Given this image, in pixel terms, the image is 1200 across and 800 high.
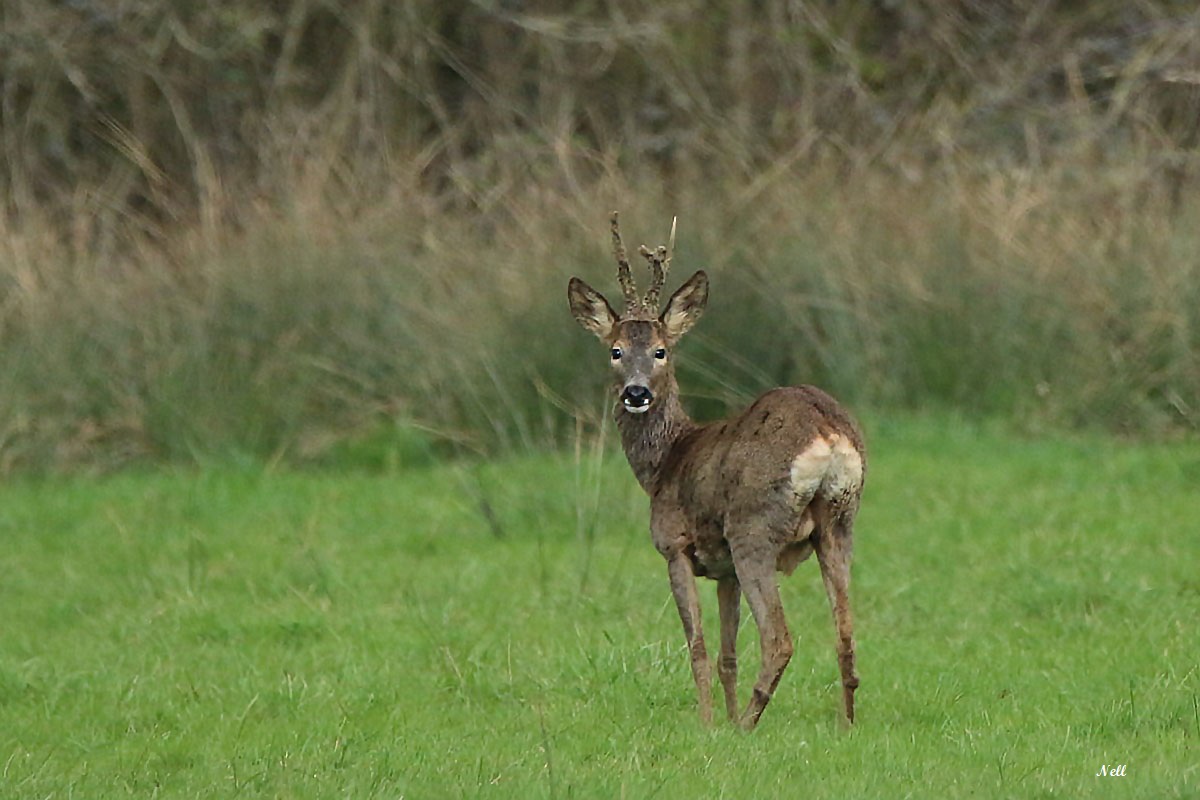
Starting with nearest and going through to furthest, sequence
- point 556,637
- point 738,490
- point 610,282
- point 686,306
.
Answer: point 738,490 < point 686,306 < point 556,637 < point 610,282

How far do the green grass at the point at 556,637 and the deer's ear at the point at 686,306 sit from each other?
123cm

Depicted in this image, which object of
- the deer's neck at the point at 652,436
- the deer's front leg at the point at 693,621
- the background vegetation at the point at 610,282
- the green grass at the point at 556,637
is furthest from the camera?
the background vegetation at the point at 610,282

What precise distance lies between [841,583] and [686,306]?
1283 millimetres

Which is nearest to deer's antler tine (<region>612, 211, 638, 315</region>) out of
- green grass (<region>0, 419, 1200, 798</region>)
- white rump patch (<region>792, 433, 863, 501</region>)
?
white rump patch (<region>792, 433, 863, 501</region>)

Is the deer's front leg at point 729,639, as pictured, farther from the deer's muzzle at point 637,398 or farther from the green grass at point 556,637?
the deer's muzzle at point 637,398

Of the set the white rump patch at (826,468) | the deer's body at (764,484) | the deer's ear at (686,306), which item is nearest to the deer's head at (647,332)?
the deer's ear at (686,306)

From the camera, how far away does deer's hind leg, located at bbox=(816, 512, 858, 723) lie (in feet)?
21.3

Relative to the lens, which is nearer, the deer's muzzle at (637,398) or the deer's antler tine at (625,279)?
the deer's muzzle at (637,398)

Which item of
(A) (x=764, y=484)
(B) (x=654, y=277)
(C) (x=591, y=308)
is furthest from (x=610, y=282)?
(A) (x=764, y=484)

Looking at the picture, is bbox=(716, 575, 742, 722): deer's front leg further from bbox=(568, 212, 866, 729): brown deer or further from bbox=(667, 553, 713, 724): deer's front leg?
bbox=(667, 553, 713, 724): deer's front leg

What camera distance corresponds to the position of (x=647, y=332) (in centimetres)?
702

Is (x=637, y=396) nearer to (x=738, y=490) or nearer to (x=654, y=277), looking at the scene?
(x=654, y=277)

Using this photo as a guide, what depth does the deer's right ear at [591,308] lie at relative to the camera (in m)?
7.41

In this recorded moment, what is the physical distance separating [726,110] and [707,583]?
1036cm
